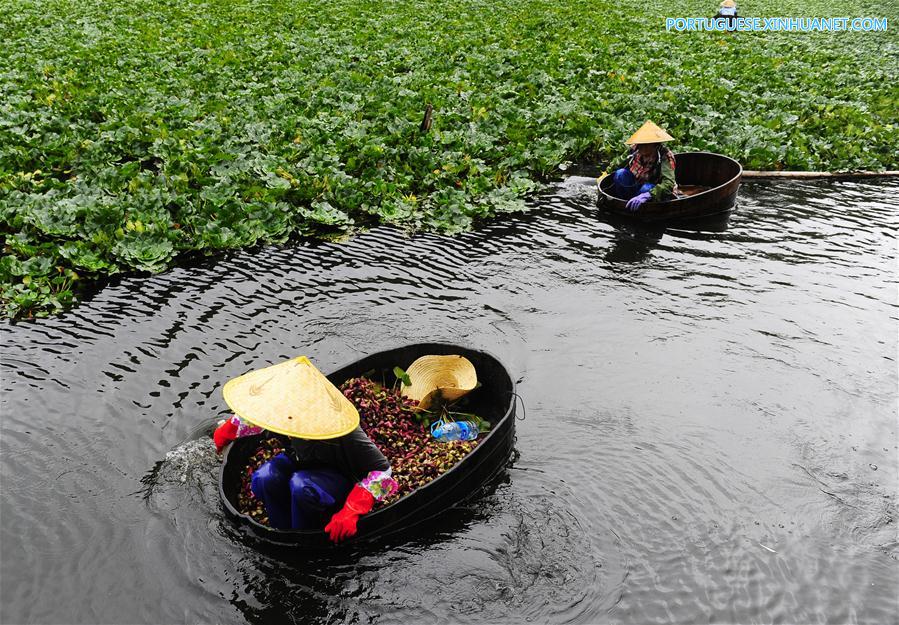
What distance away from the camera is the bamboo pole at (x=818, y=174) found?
1187 cm

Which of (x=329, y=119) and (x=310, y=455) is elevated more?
(x=329, y=119)

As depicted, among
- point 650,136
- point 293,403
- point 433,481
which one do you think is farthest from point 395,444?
point 650,136

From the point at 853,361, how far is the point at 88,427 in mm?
7566

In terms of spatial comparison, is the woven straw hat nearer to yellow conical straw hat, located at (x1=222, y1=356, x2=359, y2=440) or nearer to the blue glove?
yellow conical straw hat, located at (x1=222, y1=356, x2=359, y2=440)

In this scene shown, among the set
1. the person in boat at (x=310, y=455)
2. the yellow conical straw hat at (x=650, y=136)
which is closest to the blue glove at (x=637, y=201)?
the yellow conical straw hat at (x=650, y=136)

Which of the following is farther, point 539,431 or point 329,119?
point 329,119

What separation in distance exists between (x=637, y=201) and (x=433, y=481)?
6.49 metres

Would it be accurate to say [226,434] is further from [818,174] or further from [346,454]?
[818,174]

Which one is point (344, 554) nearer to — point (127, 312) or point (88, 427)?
point (88, 427)

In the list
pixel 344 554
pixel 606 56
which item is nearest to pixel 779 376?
pixel 344 554

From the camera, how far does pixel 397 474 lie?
5.29 meters

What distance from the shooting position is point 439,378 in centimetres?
598

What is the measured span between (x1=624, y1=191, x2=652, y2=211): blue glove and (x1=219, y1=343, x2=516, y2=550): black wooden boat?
4.96m

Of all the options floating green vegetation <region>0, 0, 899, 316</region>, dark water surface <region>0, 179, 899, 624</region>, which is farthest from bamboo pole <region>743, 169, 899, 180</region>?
dark water surface <region>0, 179, 899, 624</region>
